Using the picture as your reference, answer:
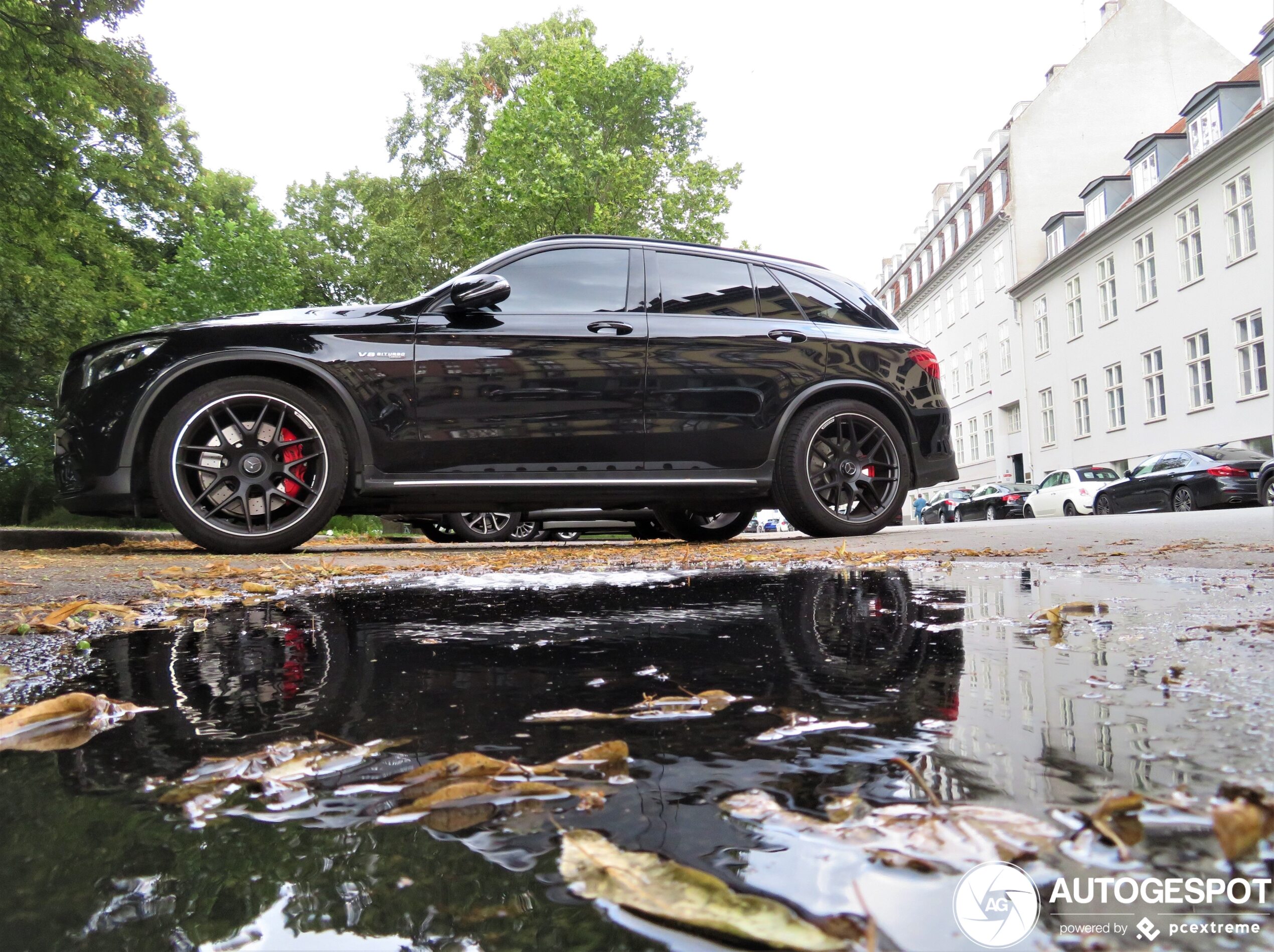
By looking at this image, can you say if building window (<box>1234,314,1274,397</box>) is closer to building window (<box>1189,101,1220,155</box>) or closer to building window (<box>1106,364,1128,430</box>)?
building window (<box>1189,101,1220,155</box>)

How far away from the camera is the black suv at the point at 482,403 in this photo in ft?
16.6

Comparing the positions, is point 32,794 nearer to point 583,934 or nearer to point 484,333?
point 583,934

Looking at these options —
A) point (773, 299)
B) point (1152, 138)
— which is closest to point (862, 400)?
point (773, 299)

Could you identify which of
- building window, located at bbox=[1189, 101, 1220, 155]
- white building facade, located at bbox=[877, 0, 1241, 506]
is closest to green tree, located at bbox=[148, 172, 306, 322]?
white building facade, located at bbox=[877, 0, 1241, 506]

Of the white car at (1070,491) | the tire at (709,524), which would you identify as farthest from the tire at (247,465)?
the white car at (1070,491)

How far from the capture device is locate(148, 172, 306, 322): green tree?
22.4 metres

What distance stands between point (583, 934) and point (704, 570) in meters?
3.14

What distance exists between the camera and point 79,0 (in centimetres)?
1380

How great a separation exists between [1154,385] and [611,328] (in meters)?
28.1

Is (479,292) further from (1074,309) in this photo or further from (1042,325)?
(1042,325)

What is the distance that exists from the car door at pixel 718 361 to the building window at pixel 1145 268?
27169 mm

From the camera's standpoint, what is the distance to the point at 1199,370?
2639 centimetres

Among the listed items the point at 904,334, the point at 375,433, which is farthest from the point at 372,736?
the point at 904,334

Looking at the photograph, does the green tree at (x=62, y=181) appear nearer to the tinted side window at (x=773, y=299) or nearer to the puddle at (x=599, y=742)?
the tinted side window at (x=773, y=299)
